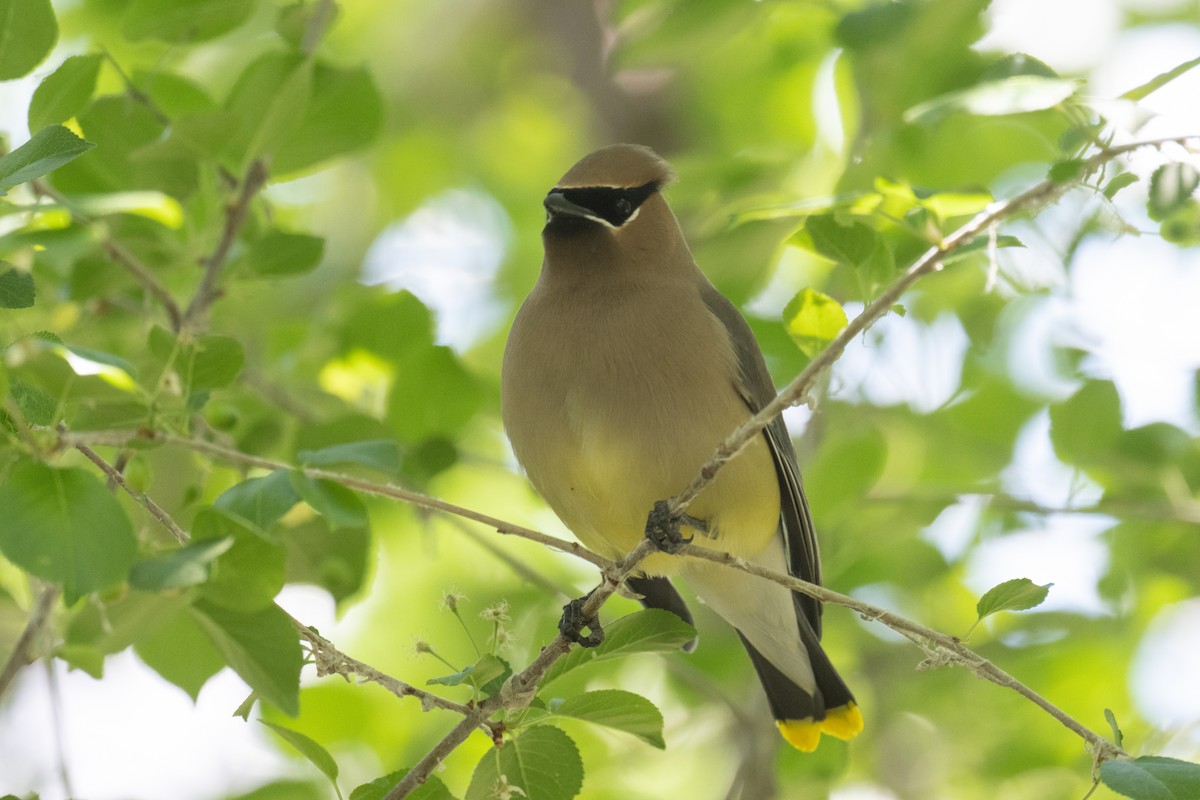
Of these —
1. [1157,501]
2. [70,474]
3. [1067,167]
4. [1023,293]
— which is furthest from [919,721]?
[70,474]

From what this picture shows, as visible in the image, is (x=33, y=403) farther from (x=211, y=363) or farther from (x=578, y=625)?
(x=578, y=625)

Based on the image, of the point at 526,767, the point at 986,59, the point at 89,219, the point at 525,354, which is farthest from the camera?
the point at 986,59

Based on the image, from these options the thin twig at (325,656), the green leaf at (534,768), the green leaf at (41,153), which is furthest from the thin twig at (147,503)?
the green leaf at (534,768)

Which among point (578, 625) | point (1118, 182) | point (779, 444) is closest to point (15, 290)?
point (578, 625)

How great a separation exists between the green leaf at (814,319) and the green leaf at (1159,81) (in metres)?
0.70

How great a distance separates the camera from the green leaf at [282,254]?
3.61 m

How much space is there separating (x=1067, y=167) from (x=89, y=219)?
245cm

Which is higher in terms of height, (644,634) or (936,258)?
(936,258)

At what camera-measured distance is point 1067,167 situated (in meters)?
2.24

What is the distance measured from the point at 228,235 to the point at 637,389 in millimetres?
1176

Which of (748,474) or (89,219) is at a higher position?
(89,219)

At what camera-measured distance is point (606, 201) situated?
4023 millimetres

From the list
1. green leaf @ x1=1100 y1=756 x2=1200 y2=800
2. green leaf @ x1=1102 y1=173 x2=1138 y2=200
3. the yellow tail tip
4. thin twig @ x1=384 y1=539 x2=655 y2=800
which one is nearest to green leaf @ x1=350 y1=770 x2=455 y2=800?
thin twig @ x1=384 y1=539 x2=655 y2=800

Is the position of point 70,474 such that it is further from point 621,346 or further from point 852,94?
point 852,94
